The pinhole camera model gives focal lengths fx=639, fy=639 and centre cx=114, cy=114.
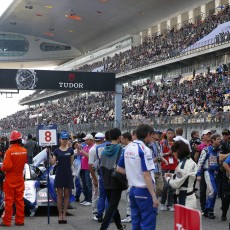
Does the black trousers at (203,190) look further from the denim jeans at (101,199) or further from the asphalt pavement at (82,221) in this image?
the denim jeans at (101,199)

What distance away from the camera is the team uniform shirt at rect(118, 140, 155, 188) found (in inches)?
299

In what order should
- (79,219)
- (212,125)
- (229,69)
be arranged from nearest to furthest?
1. (79,219)
2. (212,125)
3. (229,69)

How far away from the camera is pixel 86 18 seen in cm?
6769

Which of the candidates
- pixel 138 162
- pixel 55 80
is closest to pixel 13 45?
pixel 55 80

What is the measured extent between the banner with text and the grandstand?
7.65 ft

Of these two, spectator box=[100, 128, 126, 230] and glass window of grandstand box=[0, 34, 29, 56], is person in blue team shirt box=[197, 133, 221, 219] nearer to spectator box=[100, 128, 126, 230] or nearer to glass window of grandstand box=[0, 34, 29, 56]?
spectator box=[100, 128, 126, 230]

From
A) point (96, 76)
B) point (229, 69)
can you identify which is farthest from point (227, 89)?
point (96, 76)

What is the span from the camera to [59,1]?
62156 mm

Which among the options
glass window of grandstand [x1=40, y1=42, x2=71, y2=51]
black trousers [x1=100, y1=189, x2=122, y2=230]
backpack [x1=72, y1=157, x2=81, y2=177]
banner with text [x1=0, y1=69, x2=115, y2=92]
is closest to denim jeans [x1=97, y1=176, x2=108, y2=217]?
black trousers [x1=100, y1=189, x2=122, y2=230]

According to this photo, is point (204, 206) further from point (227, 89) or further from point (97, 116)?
point (97, 116)

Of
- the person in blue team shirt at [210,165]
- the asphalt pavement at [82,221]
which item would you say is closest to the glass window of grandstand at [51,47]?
the asphalt pavement at [82,221]

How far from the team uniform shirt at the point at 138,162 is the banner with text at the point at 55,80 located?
82.7ft

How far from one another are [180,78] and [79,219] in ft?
111

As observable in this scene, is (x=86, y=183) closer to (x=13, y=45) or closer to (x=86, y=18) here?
(x=86, y=18)
